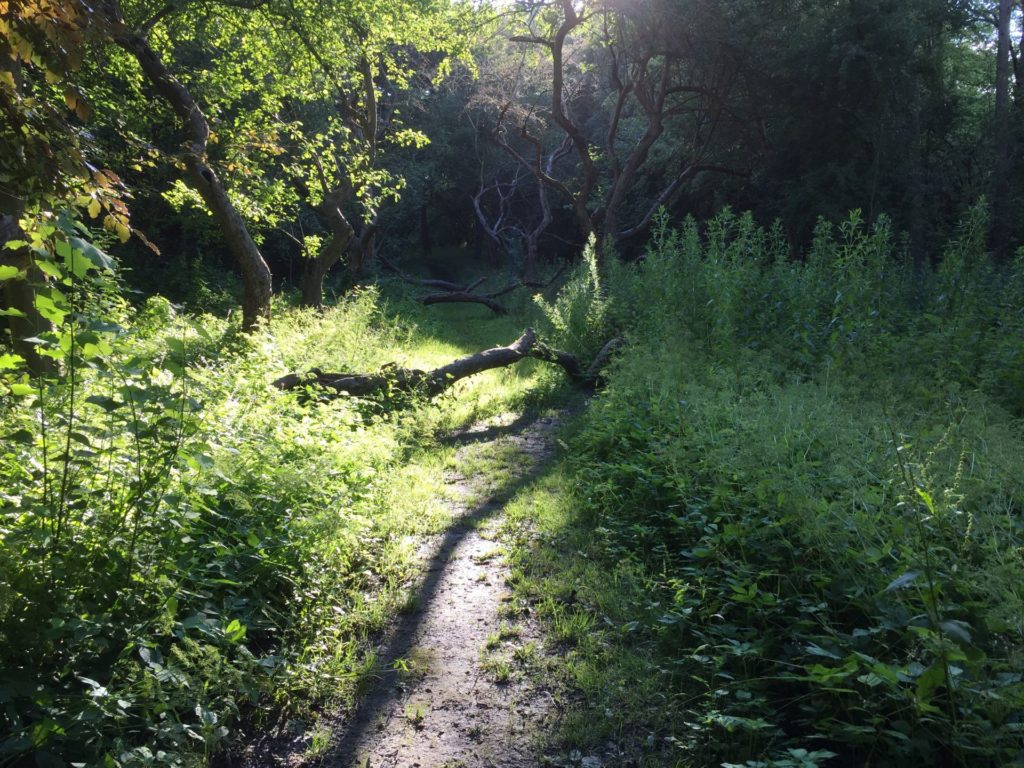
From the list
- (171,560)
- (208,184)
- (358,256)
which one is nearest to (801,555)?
(171,560)

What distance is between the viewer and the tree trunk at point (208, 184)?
967 centimetres

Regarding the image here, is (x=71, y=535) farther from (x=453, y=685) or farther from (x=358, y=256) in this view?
(x=358, y=256)

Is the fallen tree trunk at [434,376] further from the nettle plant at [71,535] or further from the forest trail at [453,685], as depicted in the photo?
the nettle plant at [71,535]

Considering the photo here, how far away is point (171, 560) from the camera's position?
9.03 feet

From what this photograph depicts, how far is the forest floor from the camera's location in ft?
9.17

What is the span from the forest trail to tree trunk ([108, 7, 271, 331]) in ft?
20.6

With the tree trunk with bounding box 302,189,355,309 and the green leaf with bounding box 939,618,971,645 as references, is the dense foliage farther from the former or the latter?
the tree trunk with bounding box 302,189,355,309

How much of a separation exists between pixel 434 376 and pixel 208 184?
5.06 meters

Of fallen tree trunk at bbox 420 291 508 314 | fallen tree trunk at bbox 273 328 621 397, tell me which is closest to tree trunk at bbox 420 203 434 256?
fallen tree trunk at bbox 420 291 508 314

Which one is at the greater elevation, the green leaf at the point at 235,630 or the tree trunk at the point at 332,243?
the tree trunk at the point at 332,243

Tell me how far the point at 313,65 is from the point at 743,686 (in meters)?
12.6

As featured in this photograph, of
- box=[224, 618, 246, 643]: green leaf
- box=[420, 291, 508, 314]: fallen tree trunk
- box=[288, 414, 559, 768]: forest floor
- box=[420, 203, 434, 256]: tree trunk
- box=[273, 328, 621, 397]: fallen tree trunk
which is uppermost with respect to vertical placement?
box=[420, 203, 434, 256]: tree trunk

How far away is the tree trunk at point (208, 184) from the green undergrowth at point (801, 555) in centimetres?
656

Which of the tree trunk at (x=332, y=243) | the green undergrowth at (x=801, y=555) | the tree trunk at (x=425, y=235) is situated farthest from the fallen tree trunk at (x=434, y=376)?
the tree trunk at (x=425, y=235)
